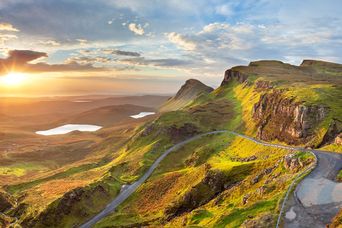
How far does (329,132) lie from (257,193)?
54.5 m

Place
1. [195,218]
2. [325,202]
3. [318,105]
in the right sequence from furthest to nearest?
1. [318,105]
2. [195,218]
3. [325,202]

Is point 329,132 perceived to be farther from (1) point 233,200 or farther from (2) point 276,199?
(2) point 276,199

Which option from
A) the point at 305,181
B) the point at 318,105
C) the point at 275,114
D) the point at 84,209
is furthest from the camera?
the point at 275,114

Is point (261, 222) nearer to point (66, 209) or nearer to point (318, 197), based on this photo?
point (318, 197)

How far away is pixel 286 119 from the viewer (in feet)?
456

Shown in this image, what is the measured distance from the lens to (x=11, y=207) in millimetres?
138250

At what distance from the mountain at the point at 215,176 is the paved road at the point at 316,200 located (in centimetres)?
179

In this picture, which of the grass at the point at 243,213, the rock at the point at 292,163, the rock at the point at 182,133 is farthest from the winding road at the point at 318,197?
the rock at the point at 182,133

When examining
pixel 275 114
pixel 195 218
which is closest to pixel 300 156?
pixel 195 218

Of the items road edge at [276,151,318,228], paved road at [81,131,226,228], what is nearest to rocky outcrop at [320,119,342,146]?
road edge at [276,151,318,228]

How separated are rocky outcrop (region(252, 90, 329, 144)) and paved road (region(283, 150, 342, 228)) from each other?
50.1 m

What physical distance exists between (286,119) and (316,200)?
83.7 m

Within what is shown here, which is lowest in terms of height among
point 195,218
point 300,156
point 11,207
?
point 11,207

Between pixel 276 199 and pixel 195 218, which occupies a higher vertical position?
pixel 276 199
